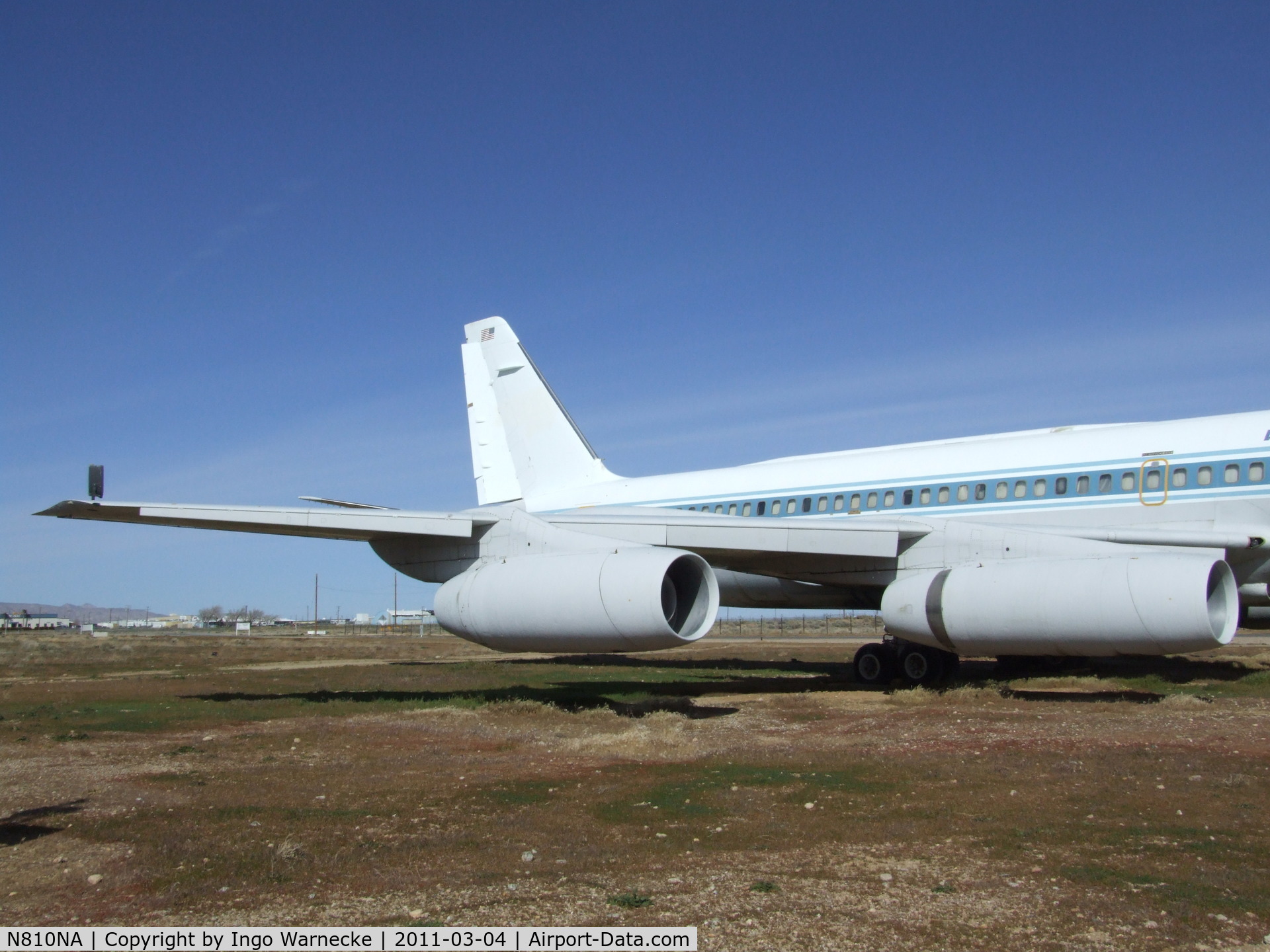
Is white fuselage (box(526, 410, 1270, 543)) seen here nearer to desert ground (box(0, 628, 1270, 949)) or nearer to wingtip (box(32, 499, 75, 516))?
desert ground (box(0, 628, 1270, 949))

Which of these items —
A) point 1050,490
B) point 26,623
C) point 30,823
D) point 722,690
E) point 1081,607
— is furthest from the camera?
point 26,623

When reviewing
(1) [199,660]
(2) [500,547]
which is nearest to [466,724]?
(2) [500,547]

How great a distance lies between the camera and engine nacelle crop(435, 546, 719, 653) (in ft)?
39.4

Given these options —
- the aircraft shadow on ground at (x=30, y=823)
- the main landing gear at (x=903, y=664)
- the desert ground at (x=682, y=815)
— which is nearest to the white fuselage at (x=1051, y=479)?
the main landing gear at (x=903, y=664)

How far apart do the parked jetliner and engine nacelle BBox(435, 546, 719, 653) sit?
0.09 feet

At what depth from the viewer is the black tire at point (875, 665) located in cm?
1744

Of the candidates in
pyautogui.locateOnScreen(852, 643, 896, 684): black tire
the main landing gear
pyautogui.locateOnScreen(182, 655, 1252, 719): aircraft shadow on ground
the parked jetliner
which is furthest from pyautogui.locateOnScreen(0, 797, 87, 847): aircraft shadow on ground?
pyautogui.locateOnScreen(852, 643, 896, 684): black tire

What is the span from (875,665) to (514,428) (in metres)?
11.2

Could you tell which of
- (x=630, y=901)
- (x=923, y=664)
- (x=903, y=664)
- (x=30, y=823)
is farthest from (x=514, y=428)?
(x=630, y=901)

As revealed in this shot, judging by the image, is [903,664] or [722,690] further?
[903,664]

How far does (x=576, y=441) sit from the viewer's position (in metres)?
24.3

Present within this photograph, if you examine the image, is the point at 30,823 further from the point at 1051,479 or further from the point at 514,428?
the point at 514,428

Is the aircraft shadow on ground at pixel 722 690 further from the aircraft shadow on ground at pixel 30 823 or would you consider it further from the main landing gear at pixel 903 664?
the aircraft shadow on ground at pixel 30 823

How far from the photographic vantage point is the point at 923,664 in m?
17.0
